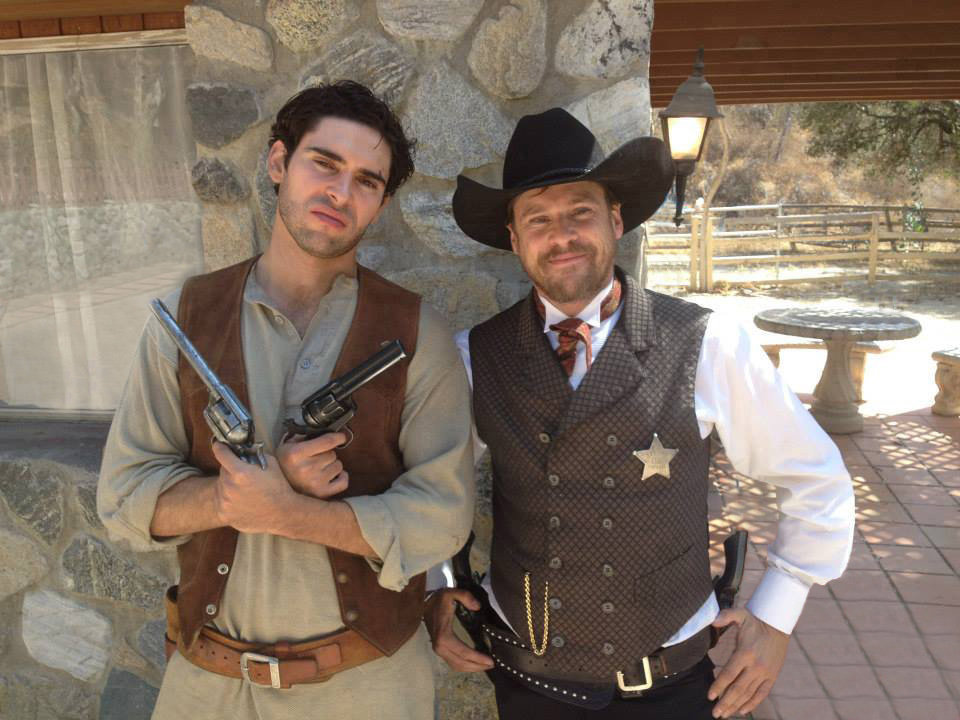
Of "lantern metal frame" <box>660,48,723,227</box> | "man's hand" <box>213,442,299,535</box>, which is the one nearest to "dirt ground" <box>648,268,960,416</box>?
"lantern metal frame" <box>660,48,723,227</box>

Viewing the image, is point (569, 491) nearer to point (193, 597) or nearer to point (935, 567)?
point (193, 597)

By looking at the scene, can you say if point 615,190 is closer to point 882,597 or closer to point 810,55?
point 882,597

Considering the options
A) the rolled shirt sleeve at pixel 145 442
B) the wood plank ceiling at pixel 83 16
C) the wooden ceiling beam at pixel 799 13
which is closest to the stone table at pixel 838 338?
the wooden ceiling beam at pixel 799 13

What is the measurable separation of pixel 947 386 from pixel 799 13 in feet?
12.0

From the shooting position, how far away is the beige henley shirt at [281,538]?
1.56 meters

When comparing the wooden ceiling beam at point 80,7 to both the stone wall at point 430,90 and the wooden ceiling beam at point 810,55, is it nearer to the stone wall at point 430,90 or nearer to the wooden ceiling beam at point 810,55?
the stone wall at point 430,90

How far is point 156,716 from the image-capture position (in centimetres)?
168

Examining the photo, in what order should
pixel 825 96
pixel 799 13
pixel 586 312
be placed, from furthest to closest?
1. pixel 825 96
2. pixel 799 13
3. pixel 586 312

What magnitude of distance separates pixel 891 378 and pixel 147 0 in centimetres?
726

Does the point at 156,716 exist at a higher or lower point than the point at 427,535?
lower

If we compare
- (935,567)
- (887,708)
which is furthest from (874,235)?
(887,708)

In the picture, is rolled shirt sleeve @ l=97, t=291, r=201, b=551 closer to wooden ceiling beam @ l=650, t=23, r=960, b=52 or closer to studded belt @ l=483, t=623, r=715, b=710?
studded belt @ l=483, t=623, r=715, b=710

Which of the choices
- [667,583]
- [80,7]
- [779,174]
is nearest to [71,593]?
[80,7]

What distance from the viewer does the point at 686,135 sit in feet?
12.5
